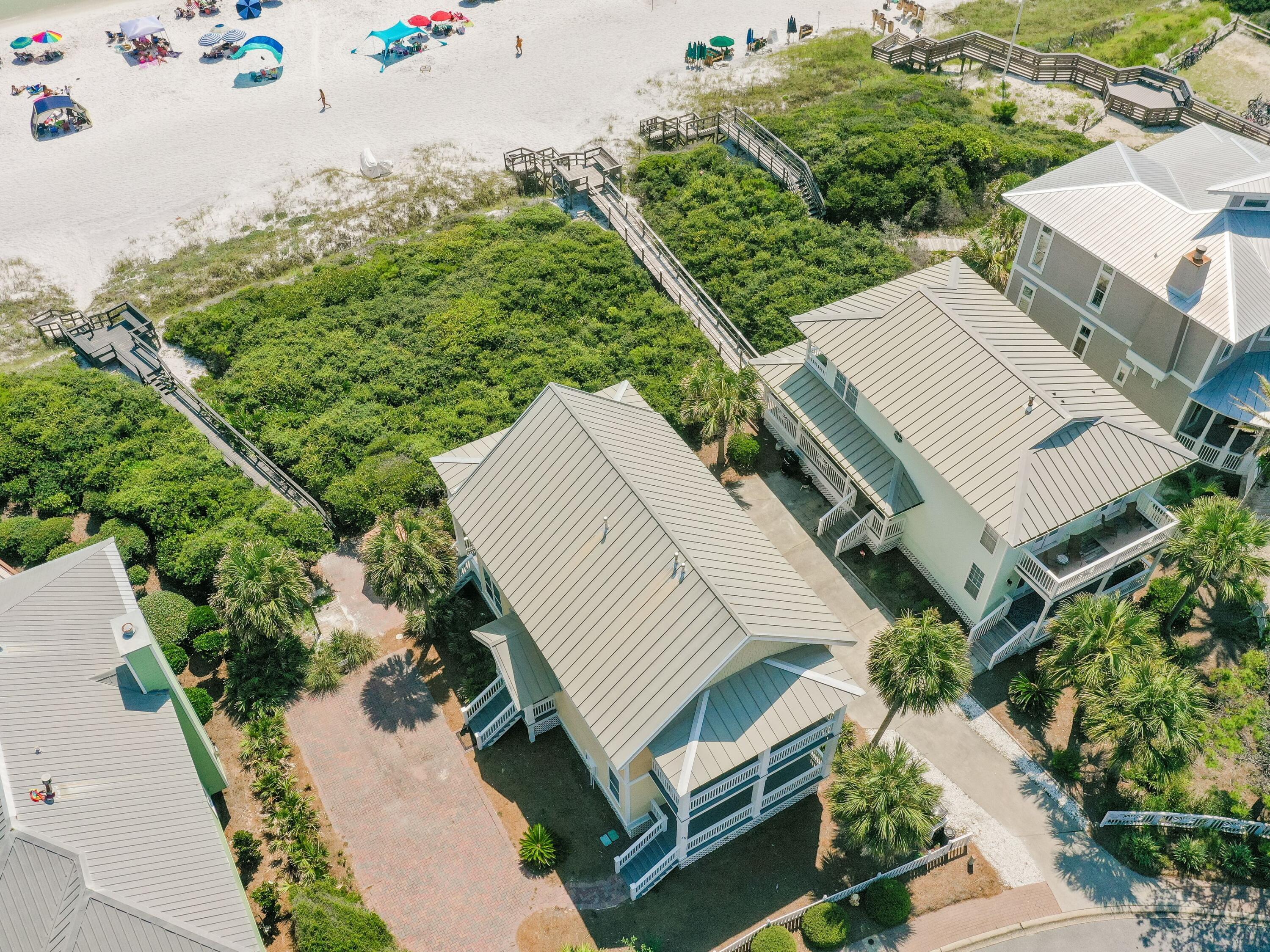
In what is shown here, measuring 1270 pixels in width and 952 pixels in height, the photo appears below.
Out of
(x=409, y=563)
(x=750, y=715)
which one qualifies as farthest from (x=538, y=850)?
(x=409, y=563)

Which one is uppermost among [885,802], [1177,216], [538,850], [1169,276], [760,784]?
[1177,216]

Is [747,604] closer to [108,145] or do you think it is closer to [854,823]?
[854,823]

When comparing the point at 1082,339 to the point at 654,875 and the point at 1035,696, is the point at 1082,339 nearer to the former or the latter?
the point at 1035,696

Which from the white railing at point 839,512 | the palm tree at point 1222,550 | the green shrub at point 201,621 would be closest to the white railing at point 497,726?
the green shrub at point 201,621

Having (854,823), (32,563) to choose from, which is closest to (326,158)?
(32,563)

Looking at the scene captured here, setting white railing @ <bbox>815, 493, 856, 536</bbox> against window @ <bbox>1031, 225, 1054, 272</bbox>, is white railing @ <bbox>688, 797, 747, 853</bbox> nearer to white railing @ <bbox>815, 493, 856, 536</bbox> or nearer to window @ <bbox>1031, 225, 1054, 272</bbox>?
white railing @ <bbox>815, 493, 856, 536</bbox>

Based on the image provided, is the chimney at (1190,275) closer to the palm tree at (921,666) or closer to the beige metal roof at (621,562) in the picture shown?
the palm tree at (921,666)
